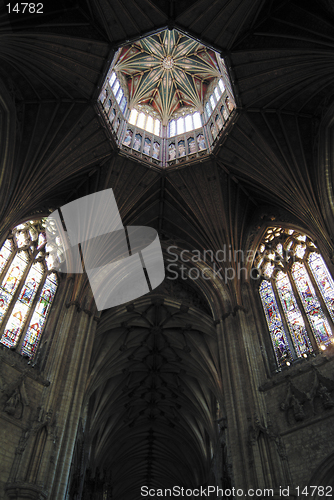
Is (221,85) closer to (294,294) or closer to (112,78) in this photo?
(112,78)

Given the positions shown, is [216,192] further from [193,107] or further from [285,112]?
[193,107]

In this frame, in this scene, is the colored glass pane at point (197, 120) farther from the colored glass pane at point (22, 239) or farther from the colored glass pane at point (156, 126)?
the colored glass pane at point (22, 239)

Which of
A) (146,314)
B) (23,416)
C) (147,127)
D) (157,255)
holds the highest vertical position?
(147,127)

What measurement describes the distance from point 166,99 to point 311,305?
14720 millimetres

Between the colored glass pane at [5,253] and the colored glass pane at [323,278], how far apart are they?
38.2 ft

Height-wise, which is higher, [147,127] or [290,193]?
[147,127]

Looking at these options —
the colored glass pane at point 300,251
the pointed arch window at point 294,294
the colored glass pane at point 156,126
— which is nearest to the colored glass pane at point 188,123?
the colored glass pane at point 156,126

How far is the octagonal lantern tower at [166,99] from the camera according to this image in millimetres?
18000

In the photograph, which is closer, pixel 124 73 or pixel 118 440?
pixel 124 73

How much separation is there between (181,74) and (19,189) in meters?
12.3

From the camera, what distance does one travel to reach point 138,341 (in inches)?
836

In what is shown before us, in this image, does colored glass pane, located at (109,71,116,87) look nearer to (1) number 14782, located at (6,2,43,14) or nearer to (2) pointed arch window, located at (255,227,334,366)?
(1) number 14782, located at (6,2,43,14)

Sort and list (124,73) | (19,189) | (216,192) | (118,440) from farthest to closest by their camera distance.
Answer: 1. (118,440)
2. (124,73)
3. (216,192)
4. (19,189)

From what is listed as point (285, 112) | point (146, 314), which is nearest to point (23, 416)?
point (146, 314)
